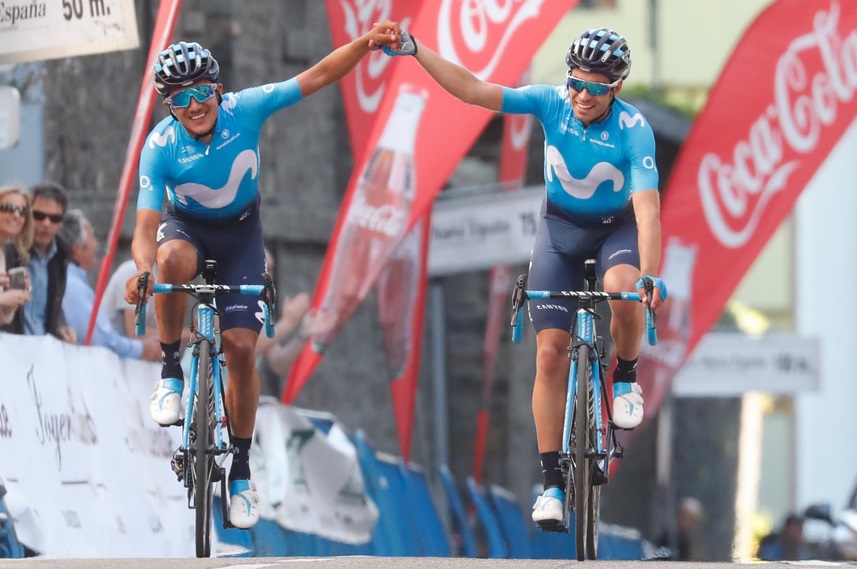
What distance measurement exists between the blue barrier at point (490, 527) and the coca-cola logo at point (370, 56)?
4.24m

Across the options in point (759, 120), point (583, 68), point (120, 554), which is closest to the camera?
point (583, 68)

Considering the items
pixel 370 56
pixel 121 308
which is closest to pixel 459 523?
pixel 370 56

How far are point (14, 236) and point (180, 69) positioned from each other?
2.11 m

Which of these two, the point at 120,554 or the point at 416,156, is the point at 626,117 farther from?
the point at 416,156

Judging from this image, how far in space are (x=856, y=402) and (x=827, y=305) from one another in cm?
108

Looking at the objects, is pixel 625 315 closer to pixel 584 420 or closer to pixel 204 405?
pixel 584 420

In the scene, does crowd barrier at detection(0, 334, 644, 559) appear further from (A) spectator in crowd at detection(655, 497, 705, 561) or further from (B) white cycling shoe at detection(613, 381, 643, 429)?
(A) spectator in crowd at detection(655, 497, 705, 561)

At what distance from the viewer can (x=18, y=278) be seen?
1051cm

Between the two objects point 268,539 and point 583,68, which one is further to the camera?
point 268,539

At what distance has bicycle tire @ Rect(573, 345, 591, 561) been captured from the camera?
8547mm

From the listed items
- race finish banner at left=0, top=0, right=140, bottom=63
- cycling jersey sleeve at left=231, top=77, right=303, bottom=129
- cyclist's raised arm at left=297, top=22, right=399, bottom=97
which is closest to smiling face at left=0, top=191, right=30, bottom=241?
race finish banner at left=0, top=0, right=140, bottom=63

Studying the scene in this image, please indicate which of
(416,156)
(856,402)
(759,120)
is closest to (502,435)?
(856,402)

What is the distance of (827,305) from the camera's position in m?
22.4

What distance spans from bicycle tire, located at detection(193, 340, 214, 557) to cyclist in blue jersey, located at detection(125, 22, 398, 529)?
25 cm
